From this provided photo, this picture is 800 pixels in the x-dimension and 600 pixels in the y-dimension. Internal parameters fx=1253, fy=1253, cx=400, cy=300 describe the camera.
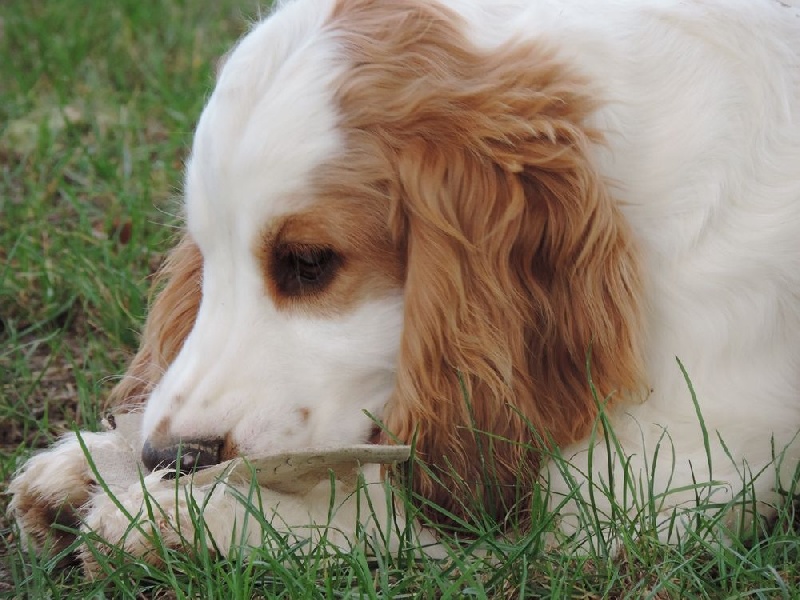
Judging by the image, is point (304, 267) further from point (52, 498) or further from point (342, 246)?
point (52, 498)

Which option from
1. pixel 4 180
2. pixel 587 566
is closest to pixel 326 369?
pixel 587 566

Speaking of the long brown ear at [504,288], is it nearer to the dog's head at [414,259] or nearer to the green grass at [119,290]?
the dog's head at [414,259]

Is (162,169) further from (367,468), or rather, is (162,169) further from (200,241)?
(367,468)

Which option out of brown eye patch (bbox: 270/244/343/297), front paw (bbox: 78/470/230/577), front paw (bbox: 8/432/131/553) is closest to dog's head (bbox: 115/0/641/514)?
brown eye patch (bbox: 270/244/343/297)

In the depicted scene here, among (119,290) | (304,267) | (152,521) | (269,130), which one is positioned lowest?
(119,290)

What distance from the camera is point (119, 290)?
15.2ft

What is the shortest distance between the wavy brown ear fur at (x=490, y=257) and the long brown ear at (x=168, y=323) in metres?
0.84

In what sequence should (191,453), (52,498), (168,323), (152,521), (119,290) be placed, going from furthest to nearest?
(119,290) → (168,323) → (52,498) → (191,453) → (152,521)

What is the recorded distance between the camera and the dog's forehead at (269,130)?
3102mm

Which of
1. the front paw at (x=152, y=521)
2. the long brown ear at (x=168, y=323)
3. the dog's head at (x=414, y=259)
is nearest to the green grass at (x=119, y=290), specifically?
the front paw at (x=152, y=521)

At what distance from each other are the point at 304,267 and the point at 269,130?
13.8 inches

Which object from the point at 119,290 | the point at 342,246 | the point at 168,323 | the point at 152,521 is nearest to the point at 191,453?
the point at 152,521

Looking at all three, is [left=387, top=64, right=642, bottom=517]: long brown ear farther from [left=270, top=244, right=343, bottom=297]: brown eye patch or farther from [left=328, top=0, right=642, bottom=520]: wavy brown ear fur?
[left=270, top=244, right=343, bottom=297]: brown eye patch

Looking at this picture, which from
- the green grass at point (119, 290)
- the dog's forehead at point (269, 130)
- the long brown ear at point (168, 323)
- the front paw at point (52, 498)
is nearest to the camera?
the green grass at point (119, 290)
